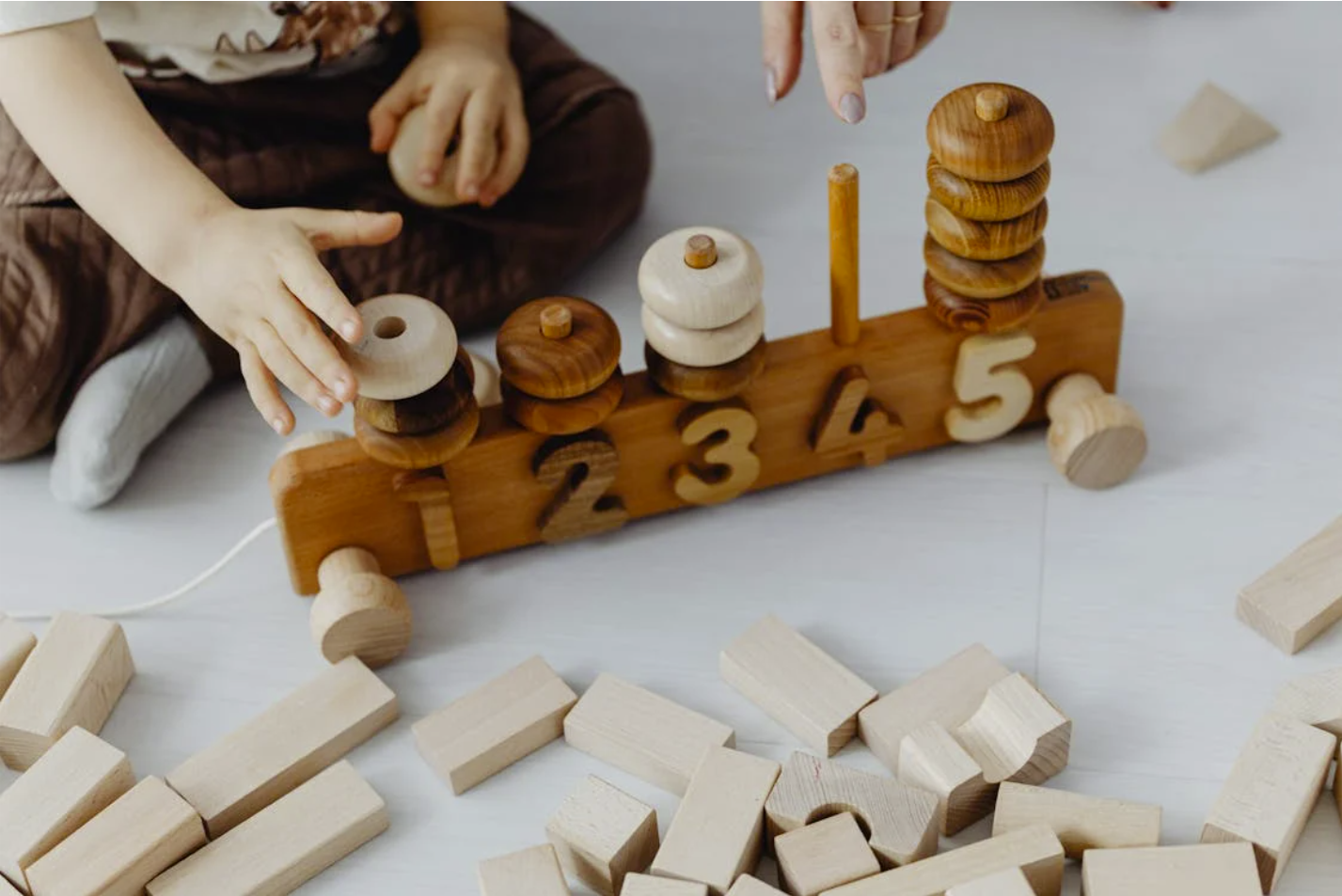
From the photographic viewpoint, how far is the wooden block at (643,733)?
98 centimetres

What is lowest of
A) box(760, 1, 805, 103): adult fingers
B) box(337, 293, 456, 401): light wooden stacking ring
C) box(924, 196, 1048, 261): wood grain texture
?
box(924, 196, 1048, 261): wood grain texture

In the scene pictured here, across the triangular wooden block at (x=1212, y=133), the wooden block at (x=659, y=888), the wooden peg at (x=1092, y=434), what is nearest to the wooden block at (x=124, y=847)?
the wooden block at (x=659, y=888)

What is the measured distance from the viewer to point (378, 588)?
104 cm

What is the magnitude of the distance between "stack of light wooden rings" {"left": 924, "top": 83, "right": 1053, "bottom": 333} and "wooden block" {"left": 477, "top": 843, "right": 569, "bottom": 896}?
1.39ft

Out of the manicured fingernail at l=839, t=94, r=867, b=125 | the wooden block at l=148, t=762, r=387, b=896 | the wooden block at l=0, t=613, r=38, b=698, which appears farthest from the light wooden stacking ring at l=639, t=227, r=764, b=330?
the wooden block at l=0, t=613, r=38, b=698

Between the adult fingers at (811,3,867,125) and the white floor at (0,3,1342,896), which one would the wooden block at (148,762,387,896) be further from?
the adult fingers at (811,3,867,125)

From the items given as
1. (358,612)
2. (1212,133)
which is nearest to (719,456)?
(358,612)

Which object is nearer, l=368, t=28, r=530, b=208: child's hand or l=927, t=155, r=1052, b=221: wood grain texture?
l=927, t=155, r=1052, b=221: wood grain texture

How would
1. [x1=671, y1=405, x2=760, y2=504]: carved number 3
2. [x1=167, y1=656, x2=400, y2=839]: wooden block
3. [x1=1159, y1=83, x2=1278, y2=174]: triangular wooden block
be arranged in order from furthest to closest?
1. [x1=1159, y1=83, x2=1278, y2=174]: triangular wooden block
2. [x1=671, y1=405, x2=760, y2=504]: carved number 3
3. [x1=167, y1=656, x2=400, y2=839]: wooden block

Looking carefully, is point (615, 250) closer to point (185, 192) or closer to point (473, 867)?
point (185, 192)

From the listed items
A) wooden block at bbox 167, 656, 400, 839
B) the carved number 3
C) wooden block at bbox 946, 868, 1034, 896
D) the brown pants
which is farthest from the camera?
the brown pants

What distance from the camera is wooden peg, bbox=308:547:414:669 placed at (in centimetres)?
103

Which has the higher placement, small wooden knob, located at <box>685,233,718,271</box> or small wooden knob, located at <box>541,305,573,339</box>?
small wooden knob, located at <box>685,233,718,271</box>

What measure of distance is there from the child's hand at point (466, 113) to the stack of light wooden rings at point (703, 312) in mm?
278
